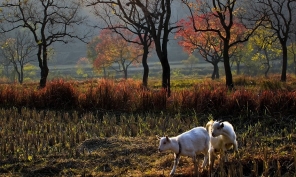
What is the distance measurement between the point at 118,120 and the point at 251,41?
114ft

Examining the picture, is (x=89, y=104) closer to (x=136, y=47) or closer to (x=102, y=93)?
(x=102, y=93)

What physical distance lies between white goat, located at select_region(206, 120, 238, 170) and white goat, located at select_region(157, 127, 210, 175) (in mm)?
161

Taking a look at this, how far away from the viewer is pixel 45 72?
2377 cm

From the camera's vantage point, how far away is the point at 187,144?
5.96 meters

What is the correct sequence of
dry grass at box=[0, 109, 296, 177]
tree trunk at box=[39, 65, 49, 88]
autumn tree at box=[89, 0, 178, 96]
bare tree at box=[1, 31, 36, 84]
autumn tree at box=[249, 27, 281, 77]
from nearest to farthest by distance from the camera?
dry grass at box=[0, 109, 296, 177] → autumn tree at box=[89, 0, 178, 96] → tree trunk at box=[39, 65, 49, 88] → autumn tree at box=[249, 27, 281, 77] → bare tree at box=[1, 31, 36, 84]

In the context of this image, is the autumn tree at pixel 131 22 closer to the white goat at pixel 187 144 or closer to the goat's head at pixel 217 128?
the white goat at pixel 187 144

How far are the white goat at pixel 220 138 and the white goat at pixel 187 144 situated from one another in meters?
0.16

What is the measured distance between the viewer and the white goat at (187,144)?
577cm

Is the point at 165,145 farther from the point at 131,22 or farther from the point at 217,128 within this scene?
the point at 131,22

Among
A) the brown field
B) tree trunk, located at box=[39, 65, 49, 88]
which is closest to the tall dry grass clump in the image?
the brown field

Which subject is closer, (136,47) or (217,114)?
(217,114)

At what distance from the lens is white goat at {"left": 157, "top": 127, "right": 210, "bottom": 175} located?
227 inches

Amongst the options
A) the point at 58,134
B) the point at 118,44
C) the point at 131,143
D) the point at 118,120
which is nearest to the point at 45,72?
the point at 118,120

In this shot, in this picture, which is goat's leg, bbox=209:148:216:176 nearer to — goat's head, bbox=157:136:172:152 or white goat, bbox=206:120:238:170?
white goat, bbox=206:120:238:170
